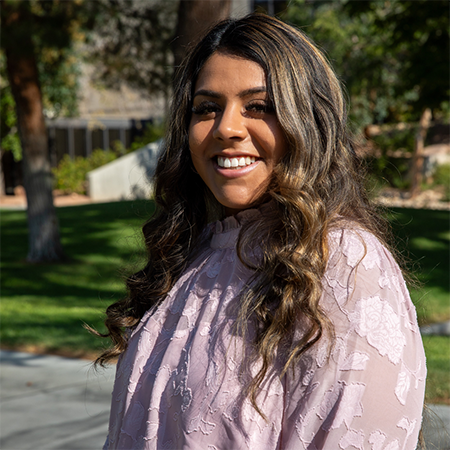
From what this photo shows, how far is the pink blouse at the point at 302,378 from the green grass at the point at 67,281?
28.5 inches

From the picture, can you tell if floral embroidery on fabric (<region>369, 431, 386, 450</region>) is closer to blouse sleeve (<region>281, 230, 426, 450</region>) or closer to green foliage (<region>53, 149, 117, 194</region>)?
blouse sleeve (<region>281, 230, 426, 450</region>)

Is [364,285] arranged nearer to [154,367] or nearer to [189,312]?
[189,312]

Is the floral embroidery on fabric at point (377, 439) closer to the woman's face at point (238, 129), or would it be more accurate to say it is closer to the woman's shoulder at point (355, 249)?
the woman's shoulder at point (355, 249)

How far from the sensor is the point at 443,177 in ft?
70.6

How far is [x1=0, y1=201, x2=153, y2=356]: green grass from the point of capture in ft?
20.3

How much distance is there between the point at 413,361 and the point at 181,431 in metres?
0.55

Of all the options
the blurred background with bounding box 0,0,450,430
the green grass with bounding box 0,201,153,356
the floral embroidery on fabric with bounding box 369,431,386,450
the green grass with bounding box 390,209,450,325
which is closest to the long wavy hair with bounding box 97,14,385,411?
the floral embroidery on fabric with bounding box 369,431,386,450

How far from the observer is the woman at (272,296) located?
47.7 inches

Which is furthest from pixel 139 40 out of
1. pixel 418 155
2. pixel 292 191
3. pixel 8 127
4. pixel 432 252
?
pixel 418 155

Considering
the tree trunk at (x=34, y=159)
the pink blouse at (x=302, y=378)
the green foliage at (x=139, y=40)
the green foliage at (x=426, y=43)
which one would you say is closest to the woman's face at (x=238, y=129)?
the pink blouse at (x=302, y=378)

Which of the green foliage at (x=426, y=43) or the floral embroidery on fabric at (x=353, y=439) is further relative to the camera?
the green foliage at (x=426, y=43)

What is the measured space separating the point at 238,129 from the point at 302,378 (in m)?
0.64

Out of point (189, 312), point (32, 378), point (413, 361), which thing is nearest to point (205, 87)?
point (189, 312)

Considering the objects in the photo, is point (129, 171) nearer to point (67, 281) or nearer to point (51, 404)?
point (67, 281)
